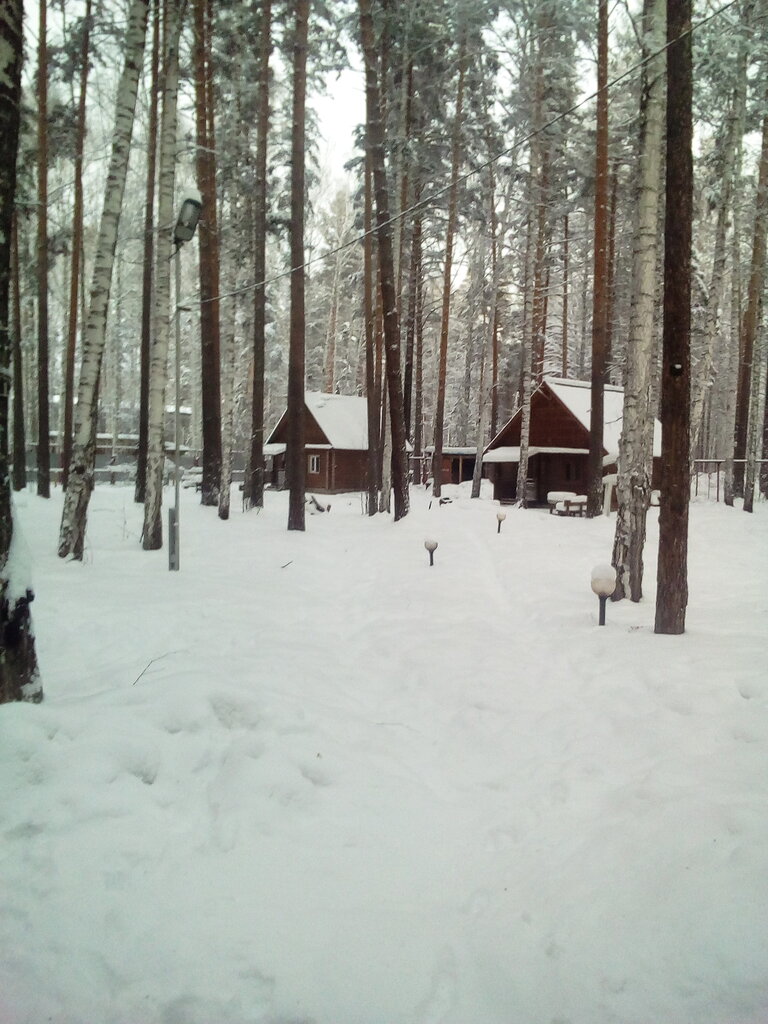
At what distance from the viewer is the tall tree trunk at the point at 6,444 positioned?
3.51 metres

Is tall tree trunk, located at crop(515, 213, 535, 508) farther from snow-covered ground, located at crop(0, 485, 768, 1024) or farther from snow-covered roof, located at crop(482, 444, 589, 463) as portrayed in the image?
snow-covered ground, located at crop(0, 485, 768, 1024)

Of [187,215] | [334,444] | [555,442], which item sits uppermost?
[187,215]

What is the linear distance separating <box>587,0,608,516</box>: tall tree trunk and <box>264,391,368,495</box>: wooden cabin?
1520 cm

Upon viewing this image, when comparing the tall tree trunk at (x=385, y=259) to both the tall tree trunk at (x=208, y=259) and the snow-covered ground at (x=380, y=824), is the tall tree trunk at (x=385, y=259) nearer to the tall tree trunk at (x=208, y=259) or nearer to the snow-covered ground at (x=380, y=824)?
the tall tree trunk at (x=208, y=259)

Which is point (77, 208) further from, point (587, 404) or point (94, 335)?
point (587, 404)

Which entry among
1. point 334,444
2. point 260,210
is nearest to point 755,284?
point 260,210

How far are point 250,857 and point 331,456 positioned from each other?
29.0 m

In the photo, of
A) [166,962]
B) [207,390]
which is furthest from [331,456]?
[166,962]

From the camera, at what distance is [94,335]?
8.20 m

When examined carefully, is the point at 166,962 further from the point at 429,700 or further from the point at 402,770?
the point at 429,700

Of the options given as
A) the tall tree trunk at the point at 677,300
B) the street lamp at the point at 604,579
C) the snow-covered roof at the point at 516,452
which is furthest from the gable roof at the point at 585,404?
the tall tree trunk at the point at 677,300

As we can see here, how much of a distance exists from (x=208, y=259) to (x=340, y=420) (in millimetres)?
17199

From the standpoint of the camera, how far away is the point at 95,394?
328 inches

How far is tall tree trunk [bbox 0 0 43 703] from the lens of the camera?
11.5 ft
